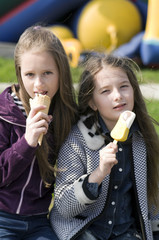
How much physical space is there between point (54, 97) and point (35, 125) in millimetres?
453

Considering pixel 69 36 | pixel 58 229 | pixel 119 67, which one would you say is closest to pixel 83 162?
pixel 58 229

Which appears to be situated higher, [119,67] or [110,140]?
[119,67]

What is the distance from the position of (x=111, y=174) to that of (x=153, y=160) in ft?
0.99

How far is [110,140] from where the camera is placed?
241cm

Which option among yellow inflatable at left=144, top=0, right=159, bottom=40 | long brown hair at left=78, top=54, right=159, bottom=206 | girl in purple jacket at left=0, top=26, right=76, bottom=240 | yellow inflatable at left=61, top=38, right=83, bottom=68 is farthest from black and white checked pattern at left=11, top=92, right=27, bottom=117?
yellow inflatable at left=144, top=0, right=159, bottom=40

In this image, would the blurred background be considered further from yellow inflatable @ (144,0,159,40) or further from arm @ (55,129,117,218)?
arm @ (55,129,117,218)

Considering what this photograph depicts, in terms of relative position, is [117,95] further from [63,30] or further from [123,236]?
[63,30]

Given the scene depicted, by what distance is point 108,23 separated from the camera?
26.7 ft

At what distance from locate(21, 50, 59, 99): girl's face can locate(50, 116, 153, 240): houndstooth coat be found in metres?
0.32

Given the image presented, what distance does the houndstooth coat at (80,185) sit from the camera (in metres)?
2.25

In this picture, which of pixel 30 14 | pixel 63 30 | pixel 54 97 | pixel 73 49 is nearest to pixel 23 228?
pixel 54 97

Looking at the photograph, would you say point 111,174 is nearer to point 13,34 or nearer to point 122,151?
point 122,151

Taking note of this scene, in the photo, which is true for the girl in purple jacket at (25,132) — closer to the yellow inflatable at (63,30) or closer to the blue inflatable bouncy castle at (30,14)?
the yellow inflatable at (63,30)

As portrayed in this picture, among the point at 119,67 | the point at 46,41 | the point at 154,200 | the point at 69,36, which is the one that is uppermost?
the point at 46,41
